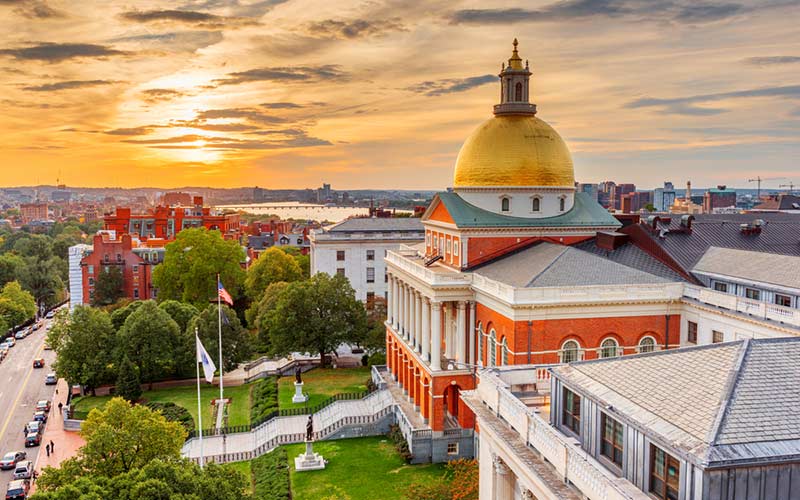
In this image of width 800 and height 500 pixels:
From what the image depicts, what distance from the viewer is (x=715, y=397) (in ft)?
49.3

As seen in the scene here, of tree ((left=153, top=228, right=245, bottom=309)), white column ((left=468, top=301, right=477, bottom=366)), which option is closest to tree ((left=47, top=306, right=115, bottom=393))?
tree ((left=153, top=228, right=245, bottom=309))

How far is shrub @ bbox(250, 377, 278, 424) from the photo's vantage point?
5477 centimetres

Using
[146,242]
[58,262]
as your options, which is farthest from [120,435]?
[58,262]

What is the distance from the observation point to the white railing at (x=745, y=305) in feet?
110

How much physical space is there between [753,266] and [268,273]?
61908 mm

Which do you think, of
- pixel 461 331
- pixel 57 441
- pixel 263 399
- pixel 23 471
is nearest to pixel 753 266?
pixel 461 331

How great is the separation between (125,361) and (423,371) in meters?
28.2

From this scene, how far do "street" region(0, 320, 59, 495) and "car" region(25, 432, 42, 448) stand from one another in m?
0.45

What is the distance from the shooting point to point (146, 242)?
4338 inches

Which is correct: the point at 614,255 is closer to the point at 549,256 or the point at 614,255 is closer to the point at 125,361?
the point at 549,256

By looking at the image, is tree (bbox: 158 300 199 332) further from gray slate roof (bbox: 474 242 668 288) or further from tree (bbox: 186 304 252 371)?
gray slate roof (bbox: 474 242 668 288)

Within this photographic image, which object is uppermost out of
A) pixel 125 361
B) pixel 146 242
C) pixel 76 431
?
pixel 146 242

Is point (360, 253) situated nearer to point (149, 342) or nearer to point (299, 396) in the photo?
point (299, 396)

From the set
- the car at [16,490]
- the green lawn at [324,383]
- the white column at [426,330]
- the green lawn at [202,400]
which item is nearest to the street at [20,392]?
the car at [16,490]
